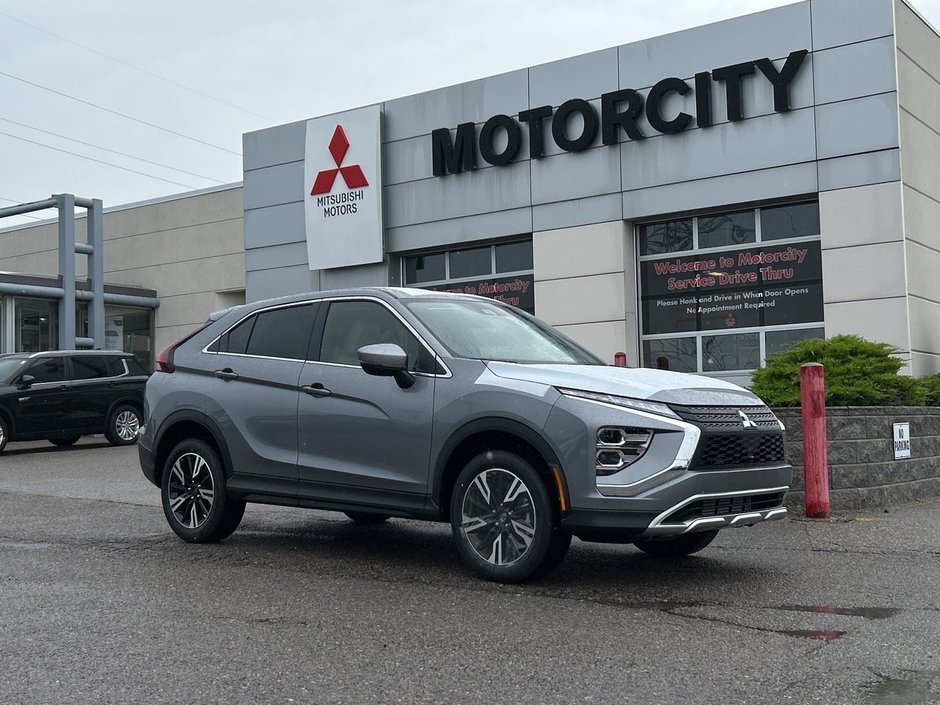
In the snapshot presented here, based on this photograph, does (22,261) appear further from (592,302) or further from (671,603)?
(671,603)

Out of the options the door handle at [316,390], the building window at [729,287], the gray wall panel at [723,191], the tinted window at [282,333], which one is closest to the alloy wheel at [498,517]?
the door handle at [316,390]

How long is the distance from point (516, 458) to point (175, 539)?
135 inches

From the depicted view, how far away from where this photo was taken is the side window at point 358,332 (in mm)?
7133

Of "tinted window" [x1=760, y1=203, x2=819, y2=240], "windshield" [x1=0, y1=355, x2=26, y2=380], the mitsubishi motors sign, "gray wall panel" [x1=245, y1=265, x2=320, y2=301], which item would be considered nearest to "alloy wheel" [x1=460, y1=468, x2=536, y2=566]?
"tinted window" [x1=760, y1=203, x2=819, y2=240]

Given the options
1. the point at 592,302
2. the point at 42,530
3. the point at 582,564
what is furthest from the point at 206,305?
the point at 582,564

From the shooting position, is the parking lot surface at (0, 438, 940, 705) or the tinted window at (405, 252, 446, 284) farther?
the tinted window at (405, 252, 446, 284)

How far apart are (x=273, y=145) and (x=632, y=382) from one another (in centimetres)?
1736

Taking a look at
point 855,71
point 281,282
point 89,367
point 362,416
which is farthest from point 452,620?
point 281,282

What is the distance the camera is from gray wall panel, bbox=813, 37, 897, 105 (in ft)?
50.5

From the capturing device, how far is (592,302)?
1802cm

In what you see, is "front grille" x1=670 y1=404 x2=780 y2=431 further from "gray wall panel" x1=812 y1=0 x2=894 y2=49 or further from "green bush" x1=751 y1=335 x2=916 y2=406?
"gray wall panel" x1=812 y1=0 x2=894 y2=49

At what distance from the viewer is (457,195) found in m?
19.8

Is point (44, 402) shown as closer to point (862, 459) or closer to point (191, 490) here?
point (191, 490)

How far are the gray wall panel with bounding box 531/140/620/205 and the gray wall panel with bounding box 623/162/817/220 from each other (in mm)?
493
